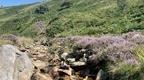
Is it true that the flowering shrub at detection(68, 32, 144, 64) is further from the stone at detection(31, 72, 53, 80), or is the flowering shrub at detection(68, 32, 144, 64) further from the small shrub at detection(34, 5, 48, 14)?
the small shrub at detection(34, 5, 48, 14)

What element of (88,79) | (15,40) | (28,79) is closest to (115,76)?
Answer: (88,79)

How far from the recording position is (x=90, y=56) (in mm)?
17922

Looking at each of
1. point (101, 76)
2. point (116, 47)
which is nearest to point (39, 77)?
Answer: point (101, 76)

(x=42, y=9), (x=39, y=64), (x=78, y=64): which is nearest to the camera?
(x=78, y=64)

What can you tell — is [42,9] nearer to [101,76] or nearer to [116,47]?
[116,47]

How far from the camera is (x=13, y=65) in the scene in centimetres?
1565

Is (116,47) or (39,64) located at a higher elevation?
(116,47)

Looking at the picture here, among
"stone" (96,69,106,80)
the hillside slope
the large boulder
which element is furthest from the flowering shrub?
the hillside slope

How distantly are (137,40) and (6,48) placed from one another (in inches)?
249

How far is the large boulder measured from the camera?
14797 mm

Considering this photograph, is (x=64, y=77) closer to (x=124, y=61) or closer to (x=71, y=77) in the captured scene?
(x=71, y=77)

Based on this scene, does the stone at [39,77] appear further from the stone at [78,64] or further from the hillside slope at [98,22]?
the hillside slope at [98,22]

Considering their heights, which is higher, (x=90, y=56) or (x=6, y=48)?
(x=6, y=48)

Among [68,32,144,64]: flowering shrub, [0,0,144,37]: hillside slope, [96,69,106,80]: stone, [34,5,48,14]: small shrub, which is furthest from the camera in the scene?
[34,5,48,14]: small shrub
